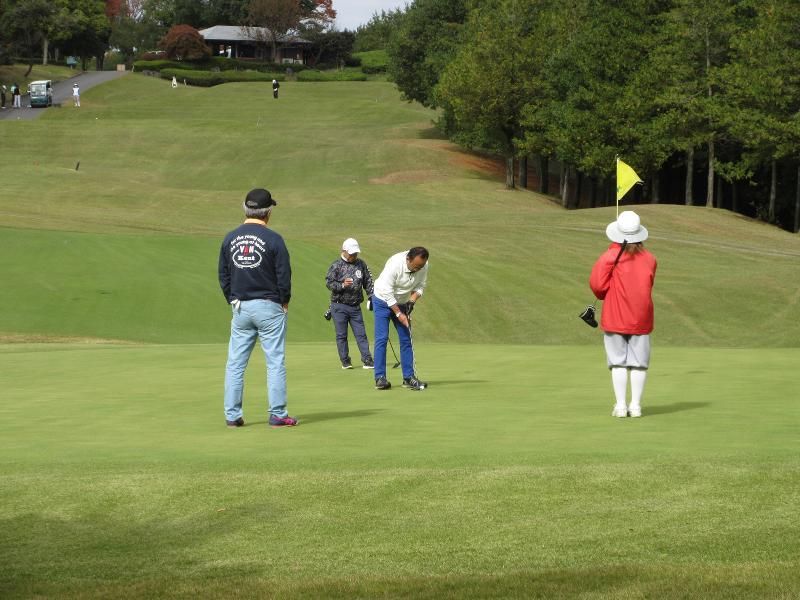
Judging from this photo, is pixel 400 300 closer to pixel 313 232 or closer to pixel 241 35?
pixel 313 232

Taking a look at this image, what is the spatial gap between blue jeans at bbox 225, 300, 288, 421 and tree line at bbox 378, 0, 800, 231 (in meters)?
53.0

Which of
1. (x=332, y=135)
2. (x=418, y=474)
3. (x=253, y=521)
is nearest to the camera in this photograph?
(x=253, y=521)

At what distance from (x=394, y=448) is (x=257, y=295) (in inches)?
102

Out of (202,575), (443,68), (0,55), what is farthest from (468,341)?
(0,55)

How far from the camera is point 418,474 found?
961 centimetres

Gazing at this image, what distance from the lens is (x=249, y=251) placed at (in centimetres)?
1256

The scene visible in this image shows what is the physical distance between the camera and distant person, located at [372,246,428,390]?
16.8 metres

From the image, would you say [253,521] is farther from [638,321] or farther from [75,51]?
[75,51]

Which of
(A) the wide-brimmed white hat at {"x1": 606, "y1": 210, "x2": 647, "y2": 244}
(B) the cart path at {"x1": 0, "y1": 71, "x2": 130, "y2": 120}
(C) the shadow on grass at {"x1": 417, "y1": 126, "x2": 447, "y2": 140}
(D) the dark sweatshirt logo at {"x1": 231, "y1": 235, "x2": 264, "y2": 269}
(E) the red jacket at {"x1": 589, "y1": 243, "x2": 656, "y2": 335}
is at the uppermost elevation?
(B) the cart path at {"x1": 0, "y1": 71, "x2": 130, "y2": 120}

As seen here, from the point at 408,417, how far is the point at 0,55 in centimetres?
12373

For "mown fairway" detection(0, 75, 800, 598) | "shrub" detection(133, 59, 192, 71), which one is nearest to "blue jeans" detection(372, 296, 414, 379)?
"mown fairway" detection(0, 75, 800, 598)

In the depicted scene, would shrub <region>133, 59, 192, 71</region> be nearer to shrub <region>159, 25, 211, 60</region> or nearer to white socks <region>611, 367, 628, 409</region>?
shrub <region>159, 25, 211, 60</region>

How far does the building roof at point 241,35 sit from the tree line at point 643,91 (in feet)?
237

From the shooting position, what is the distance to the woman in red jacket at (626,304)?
13.4m
